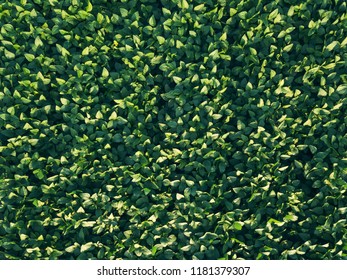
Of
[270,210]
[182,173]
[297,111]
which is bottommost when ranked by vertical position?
[270,210]

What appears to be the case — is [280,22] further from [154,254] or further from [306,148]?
[154,254]

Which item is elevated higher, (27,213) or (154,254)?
(27,213)

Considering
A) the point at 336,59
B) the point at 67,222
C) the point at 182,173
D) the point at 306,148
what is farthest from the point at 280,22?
the point at 67,222

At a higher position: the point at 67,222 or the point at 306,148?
the point at 306,148

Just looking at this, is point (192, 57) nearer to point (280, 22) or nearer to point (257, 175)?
point (280, 22)
